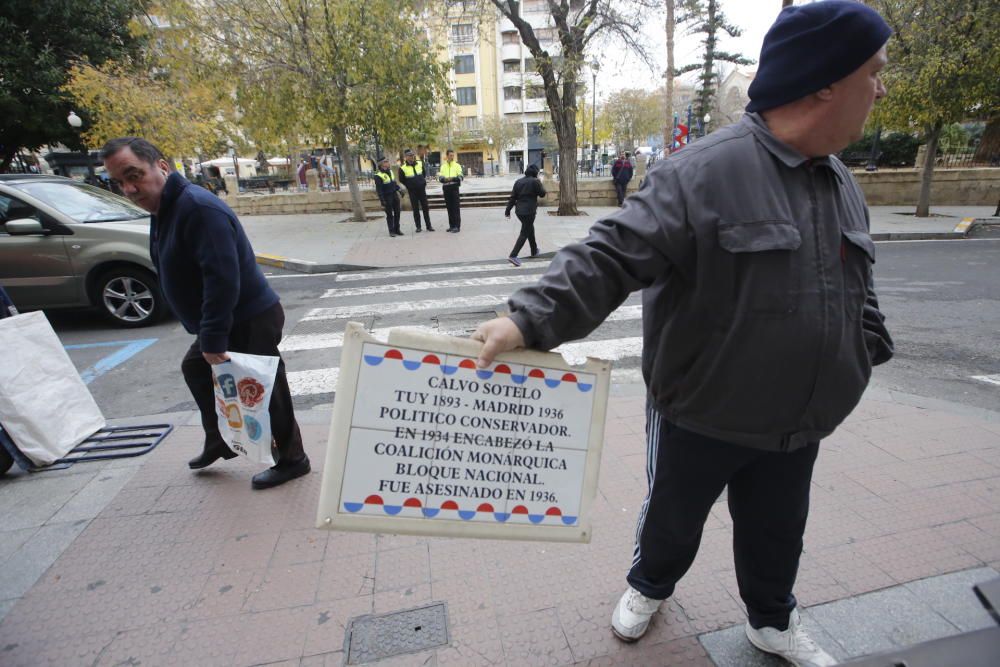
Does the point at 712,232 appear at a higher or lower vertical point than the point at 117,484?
higher

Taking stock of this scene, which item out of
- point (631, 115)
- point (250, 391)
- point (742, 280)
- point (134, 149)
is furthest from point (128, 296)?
point (631, 115)

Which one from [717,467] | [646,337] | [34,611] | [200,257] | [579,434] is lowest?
[34,611]

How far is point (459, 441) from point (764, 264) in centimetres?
89

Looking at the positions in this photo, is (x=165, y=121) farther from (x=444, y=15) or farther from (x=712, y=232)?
(x=712, y=232)

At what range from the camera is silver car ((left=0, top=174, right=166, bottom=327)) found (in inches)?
239

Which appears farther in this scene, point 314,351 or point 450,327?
point 450,327

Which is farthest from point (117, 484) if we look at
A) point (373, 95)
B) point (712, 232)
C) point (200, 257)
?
point (373, 95)

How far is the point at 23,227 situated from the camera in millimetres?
5875

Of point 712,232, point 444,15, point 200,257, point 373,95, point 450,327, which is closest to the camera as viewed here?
point 712,232

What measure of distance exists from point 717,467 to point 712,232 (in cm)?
72

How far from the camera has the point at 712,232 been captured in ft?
4.29

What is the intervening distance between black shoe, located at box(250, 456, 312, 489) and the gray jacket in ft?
7.72

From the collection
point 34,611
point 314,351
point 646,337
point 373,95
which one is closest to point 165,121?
point 373,95

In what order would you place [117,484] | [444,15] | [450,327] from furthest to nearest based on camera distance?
[444,15], [450,327], [117,484]
